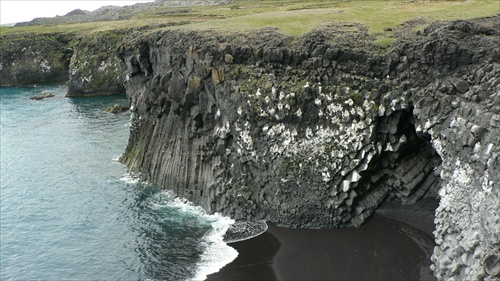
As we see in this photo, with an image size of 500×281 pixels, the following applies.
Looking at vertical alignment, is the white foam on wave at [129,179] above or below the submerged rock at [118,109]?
below

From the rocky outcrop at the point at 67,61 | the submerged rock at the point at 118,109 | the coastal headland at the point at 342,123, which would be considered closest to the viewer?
the coastal headland at the point at 342,123

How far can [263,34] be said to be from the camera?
43250 mm

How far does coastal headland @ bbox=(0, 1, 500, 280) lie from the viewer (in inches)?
1060

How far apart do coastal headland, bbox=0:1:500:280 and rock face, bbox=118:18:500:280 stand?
4.0 inches

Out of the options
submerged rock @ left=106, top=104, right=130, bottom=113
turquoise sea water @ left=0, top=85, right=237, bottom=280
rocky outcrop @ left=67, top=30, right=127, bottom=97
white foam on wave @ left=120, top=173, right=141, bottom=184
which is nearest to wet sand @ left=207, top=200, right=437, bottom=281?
turquoise sea water @ left=0, top=85, right=237, bottom=280

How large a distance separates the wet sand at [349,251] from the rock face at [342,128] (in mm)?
1205

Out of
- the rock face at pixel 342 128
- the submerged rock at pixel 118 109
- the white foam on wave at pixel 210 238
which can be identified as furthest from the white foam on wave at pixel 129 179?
the submerged rock at pixel 118 109

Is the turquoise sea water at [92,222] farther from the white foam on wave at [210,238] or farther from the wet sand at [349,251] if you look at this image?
the wet sand at [349,251]

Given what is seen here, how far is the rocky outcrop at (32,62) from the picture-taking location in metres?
123

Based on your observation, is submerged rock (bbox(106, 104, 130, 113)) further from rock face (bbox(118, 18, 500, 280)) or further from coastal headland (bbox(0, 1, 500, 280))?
rock face (bbox(118, 18, 500, 280))

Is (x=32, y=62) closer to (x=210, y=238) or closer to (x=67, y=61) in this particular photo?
(x=67, y=61)

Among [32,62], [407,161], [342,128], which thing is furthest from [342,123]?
[32,62]

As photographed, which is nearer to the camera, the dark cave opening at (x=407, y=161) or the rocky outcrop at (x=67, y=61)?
the dark cave opening at (x=407, y=161)

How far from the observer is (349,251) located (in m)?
32.2
